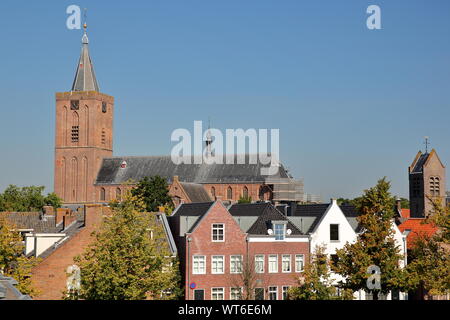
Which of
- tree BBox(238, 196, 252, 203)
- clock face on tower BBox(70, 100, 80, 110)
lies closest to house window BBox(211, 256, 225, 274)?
tree BBox(238, 196, 252, 203)

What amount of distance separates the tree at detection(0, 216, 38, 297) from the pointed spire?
378 ft

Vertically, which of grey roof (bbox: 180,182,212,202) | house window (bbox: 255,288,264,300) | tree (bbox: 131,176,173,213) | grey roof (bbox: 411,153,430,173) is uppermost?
grey roof (bbox: 411,153,430,173)

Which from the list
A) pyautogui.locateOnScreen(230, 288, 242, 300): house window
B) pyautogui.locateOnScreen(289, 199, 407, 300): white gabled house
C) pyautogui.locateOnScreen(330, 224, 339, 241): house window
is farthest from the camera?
pyautogui.locateOnScreen(330, 224, 339, 241): house window

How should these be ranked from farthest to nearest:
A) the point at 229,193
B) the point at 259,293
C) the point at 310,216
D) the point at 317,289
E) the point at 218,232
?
the point at 229,193 < the point at 310,216 < the point at 218,232 < the point at 259,293 < the point at 317,289

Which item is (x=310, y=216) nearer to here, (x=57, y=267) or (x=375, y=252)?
(x=375, y=252)

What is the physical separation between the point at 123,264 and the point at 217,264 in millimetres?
14900

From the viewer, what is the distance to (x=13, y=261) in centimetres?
3969

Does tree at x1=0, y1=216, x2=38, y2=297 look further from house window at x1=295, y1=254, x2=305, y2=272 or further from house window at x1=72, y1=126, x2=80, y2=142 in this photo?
house window at x1=72, y1=126, x2=80, y2=142

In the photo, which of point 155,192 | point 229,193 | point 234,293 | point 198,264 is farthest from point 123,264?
point 229,193

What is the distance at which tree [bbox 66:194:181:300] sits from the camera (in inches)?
1374

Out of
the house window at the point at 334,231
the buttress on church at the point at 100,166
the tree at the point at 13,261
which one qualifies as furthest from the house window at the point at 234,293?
the buttress on church at the point at 100,166
